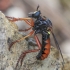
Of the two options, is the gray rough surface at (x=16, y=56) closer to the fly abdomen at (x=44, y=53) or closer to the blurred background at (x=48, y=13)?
the fly abdomen at (x=44, y=53)

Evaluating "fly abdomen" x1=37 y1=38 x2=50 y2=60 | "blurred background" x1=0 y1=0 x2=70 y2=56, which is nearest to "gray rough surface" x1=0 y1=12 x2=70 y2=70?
"fly abdomen" x1=37 y1=38 x2=50 y2=60

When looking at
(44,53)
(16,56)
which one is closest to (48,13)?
(44,53)

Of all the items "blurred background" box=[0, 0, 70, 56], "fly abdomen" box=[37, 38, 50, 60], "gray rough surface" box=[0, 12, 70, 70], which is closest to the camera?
"gray rough surface" box=[0, 12, 70, 70]

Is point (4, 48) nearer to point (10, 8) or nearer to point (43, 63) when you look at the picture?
point (43, 63)

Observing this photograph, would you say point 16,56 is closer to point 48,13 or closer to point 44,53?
point 44,53

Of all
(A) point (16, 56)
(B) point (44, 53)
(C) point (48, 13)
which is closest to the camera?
(A) point (16, 56)

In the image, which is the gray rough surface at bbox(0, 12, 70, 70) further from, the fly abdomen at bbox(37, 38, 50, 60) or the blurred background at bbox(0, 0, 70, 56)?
the blurred background at bbox(0, 0, 70, 56)

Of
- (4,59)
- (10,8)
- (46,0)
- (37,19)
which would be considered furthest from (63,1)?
(4,59)
